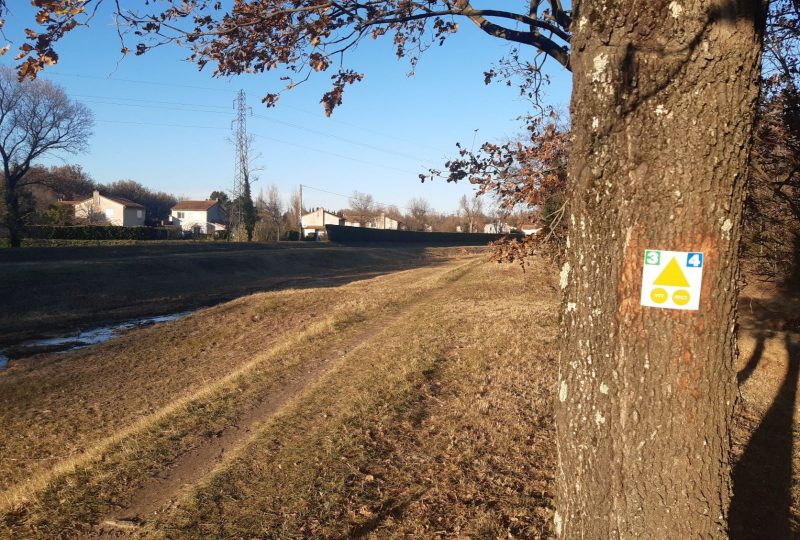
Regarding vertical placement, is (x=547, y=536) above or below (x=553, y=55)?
below

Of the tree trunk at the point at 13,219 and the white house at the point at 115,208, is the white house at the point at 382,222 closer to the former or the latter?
the white house at the point at 115,208

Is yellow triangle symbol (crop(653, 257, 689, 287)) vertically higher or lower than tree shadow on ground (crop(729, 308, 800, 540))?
higher

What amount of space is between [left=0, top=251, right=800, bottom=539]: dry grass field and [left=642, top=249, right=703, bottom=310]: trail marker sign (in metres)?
2.11

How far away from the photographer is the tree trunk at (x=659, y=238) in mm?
2371

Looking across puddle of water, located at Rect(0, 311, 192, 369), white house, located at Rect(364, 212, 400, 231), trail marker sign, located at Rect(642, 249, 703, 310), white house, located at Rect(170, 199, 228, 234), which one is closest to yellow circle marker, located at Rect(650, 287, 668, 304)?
trail marker sign, located at Rect(642, 249, 703, 310)

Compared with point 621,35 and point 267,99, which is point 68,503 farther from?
point 621,35

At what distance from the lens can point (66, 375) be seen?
32.6 feet

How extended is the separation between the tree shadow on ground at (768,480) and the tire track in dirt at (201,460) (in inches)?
167

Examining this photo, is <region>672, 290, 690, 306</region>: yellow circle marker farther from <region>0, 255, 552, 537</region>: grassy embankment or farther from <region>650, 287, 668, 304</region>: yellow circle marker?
<region>0, 255, 552, 537</region>: grassy embankment

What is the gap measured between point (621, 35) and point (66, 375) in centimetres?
1045

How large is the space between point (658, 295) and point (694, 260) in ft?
0.67

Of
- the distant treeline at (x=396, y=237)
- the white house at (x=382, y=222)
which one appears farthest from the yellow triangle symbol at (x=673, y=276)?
the white house at (x=382, y=222)

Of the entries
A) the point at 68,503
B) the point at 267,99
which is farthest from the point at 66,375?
the point at 267,99

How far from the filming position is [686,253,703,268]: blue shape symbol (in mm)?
2383
